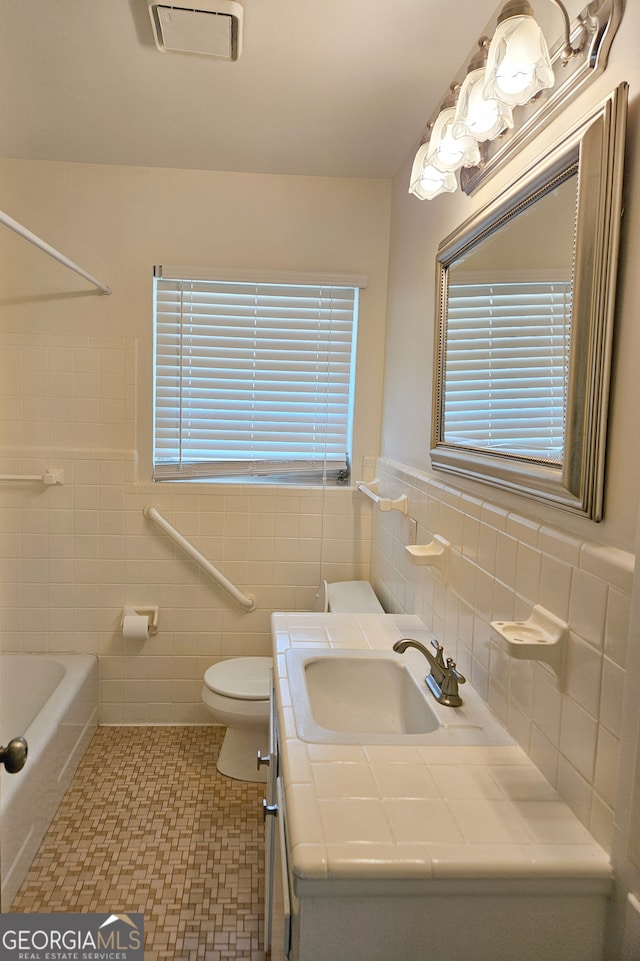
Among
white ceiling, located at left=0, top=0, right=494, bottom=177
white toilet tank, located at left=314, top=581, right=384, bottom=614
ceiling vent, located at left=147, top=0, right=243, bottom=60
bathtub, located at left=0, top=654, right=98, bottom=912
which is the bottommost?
bathtub, located at left=0, top=654, right=98, bottom=912

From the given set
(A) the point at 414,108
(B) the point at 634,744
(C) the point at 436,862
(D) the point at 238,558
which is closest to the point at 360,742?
(C) the point at 436,862

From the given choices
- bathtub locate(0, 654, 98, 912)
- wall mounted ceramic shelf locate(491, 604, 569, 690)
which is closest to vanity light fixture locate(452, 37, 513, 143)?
wall mounted ceramic shelf locate(491, 604, 569, 690)

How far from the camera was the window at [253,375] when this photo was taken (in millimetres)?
2773

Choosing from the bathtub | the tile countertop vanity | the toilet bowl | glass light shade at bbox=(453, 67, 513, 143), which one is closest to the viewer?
the tile countertop vanity

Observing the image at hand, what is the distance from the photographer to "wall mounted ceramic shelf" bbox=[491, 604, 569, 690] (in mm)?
1043

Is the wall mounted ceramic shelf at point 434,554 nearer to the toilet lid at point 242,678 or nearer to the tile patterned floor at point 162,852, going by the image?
the toilet lid at point 242,678

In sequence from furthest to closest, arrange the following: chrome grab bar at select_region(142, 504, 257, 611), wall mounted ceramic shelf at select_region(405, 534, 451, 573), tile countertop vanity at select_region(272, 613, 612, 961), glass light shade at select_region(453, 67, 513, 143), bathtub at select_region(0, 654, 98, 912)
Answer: chrome grab bar at select_region(142, 504, 257, 611), bathtub at select_region(0, 654, 98, 912), wall mounted ceramic shelf at select_region(405, 534, 451, 573), glass light shade at select_region(453, 67, 513, 143), tile countertop vanity at select_region(272, 613, 612, 961)

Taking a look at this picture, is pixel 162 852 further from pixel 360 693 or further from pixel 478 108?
pixel 478 108

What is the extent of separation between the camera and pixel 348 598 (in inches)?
102

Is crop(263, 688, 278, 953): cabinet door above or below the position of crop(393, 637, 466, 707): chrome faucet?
below

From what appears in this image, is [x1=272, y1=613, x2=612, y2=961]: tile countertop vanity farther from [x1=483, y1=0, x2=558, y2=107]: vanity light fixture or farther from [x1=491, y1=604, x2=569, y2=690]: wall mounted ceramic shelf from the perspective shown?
[x1=483, y1=0, x2=558, y2=107]: vanity light fixture

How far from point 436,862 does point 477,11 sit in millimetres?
1833

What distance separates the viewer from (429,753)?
1.21 m

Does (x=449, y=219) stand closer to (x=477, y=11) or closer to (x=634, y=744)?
(x=477, y=11)
